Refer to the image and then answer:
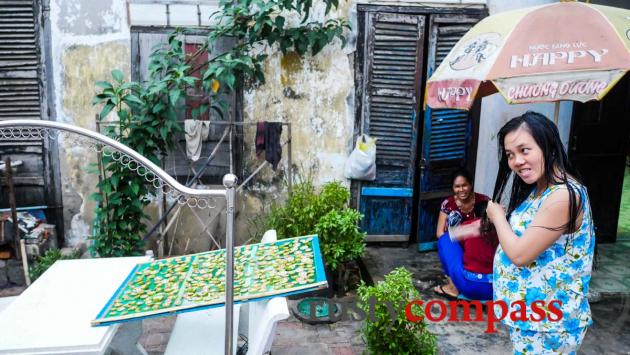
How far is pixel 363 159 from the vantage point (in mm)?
5332

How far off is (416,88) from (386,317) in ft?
10.3

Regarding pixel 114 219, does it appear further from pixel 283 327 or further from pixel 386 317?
pixel 386 317

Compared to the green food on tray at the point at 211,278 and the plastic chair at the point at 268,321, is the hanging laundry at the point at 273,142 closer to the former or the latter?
the green food on tray at the point at 211,278

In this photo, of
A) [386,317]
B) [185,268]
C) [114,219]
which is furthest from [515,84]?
[114,219]

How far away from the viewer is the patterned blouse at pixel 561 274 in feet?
6.77

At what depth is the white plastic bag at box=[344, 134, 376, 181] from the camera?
534 cm

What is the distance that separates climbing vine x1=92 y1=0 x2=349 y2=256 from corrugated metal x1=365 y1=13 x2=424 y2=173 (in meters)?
0.48

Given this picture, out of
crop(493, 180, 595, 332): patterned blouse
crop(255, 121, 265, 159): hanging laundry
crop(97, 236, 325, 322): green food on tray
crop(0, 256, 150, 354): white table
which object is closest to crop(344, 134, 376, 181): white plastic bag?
crop(255, 121, 265, 159): hanging laundry

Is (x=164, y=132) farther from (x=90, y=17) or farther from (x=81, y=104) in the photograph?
(x=90, y=17)

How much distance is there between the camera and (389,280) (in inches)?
119

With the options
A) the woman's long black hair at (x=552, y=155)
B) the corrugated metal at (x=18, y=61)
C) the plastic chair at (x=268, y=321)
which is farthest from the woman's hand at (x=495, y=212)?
the corrugated metal at (x=18, y=61)

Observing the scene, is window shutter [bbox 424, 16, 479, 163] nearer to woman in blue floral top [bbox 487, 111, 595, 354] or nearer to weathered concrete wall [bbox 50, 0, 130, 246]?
woman in blue floral top [bbox 487, 111, 595, 354]

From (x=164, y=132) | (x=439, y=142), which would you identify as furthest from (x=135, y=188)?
(x=439, y=142)

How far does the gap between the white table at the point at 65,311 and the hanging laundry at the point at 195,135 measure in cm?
204
